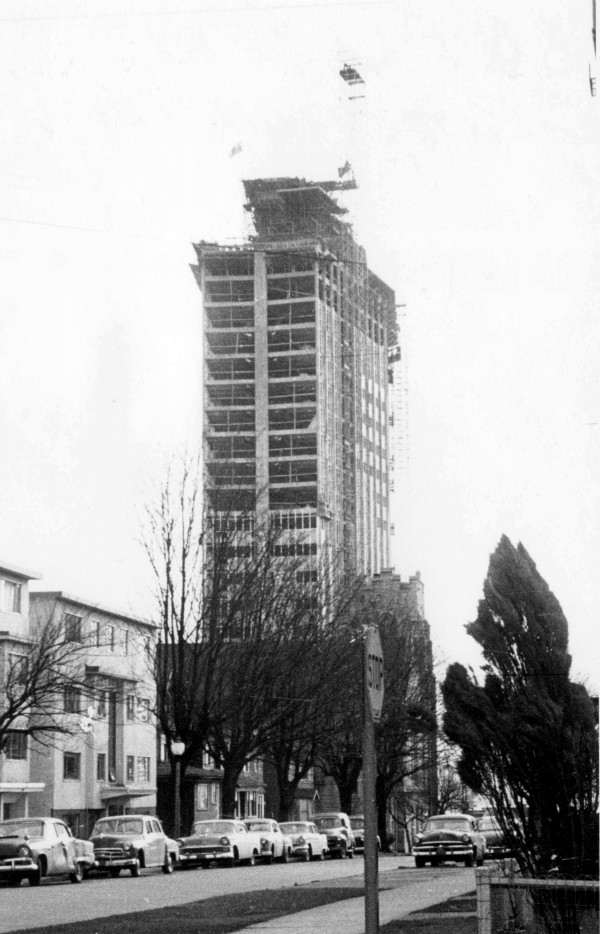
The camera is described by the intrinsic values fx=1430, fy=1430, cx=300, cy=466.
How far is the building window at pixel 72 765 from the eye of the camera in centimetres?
6053

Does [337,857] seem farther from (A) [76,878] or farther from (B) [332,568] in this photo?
(A) [76,878]

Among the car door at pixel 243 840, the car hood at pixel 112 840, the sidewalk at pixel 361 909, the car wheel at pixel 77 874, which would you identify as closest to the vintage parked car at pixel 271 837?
the car door at pixel 243 840

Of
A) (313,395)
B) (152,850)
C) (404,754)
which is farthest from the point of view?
(313,395)

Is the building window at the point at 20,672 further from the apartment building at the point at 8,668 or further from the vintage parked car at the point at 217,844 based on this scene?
the vintage parked car at the point at 217,844

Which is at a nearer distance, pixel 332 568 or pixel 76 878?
pixel 76 878

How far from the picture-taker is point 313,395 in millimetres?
156500

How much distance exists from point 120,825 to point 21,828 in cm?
604

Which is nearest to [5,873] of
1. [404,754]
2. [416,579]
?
[404,754]

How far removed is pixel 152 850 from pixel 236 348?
125706 millimetres

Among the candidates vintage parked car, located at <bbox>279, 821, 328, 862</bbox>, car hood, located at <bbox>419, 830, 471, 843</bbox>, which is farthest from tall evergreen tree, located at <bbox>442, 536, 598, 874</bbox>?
vintage parked car, located at <bbox>279, 821, 328, 862</bbox>

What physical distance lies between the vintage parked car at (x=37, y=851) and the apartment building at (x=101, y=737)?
67.3ft

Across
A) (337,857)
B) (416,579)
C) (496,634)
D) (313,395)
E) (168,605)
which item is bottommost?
(337,857)

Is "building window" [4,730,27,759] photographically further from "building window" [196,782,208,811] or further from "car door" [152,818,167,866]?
"building window" [196,782,208,811]

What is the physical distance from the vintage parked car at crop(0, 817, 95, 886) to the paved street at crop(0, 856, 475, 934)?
1.34 ft
